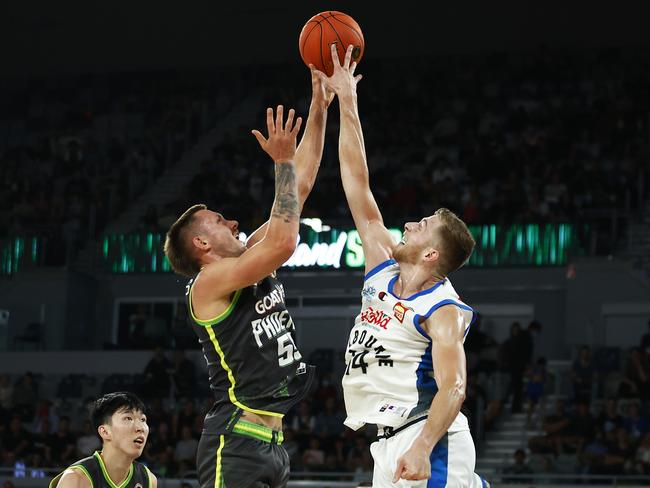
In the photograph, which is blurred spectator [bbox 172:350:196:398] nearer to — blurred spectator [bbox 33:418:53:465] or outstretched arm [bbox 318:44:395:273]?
blurred spectator [bbox 33:418:53:465]

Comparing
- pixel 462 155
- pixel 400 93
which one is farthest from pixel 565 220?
pixel 400 93

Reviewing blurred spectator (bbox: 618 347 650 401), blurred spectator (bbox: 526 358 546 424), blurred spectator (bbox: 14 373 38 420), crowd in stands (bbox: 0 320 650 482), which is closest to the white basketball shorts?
crowd in stands (bbox: 0 320 650 482)

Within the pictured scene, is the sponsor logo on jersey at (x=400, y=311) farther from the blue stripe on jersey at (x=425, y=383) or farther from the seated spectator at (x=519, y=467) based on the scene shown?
the seated spectator at (x=519, y=467)

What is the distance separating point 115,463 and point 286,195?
8.56 feet

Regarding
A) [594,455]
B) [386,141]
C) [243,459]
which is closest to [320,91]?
[243,459]

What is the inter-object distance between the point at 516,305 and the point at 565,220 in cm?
243

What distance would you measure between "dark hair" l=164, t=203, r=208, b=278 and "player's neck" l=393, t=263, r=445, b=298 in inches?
41.4

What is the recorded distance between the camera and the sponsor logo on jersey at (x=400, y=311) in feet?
18.3

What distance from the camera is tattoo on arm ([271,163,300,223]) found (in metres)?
5.57

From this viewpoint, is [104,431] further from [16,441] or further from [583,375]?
[583,375]

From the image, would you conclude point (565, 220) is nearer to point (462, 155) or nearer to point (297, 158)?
point (462, 155)

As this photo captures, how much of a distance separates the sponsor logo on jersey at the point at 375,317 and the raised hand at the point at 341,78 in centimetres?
131

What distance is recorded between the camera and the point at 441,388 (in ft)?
17.2

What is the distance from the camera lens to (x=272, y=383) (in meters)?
5.71
